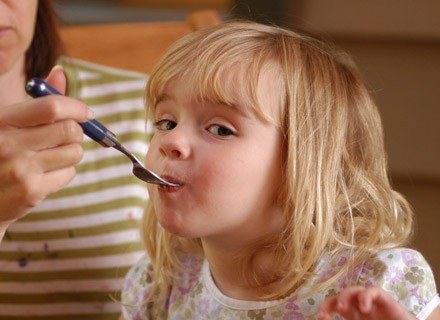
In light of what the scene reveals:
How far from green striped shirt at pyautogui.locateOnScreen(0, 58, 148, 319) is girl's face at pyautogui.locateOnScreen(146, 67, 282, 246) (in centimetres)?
41

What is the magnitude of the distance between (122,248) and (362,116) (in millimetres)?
500

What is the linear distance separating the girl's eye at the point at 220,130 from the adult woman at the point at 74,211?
0.44 meters

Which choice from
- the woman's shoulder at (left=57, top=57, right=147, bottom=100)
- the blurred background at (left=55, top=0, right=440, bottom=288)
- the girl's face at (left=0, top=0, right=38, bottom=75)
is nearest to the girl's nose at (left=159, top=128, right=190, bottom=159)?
the girl's face at (left=0, top=0, right=38, bottom=75)

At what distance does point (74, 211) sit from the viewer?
4.60ft

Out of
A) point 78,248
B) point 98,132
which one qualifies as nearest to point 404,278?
point 98,132

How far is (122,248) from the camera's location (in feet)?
4.52

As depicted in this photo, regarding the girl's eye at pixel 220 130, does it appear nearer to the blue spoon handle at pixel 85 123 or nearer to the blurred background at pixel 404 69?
the blue spoon handle at pixel 85 123

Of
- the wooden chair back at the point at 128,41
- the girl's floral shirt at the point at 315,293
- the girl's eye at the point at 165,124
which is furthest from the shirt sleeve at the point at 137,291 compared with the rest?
the wooden chair back at the point at 128,41

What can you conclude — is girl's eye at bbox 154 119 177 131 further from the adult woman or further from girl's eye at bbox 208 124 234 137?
the adult woman

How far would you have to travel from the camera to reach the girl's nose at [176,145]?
0.95 metres

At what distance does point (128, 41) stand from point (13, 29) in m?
0.45

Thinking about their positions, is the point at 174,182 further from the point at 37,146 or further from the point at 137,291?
the point at 137,291

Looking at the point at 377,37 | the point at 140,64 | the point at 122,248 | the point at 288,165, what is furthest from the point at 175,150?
the point at 377,37

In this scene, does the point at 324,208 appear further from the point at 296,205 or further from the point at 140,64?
the point at 140,64
